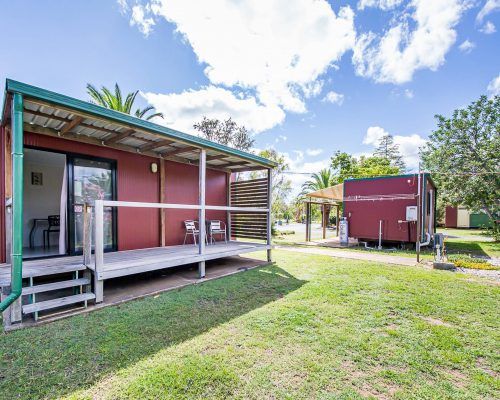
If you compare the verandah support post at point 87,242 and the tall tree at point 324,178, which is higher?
the tall tree at point 324,178

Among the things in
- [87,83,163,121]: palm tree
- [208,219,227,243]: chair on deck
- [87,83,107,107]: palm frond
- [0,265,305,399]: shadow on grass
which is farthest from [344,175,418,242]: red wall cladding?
[87,83,107,107]: palm frond

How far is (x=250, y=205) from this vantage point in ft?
24.5

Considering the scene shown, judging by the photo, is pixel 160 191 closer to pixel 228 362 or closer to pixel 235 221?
pixel 235 221

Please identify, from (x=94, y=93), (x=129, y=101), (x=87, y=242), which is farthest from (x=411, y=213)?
(x=94, y=93)

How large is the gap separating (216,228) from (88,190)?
360 cm

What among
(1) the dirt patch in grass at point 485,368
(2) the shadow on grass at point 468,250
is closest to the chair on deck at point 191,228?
(1) the dirt patch in grass at point 485,368

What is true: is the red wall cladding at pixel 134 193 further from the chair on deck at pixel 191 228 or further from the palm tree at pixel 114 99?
the palm tree at pixel 114 99

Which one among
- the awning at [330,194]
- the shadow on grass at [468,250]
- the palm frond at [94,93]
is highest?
the palm frond at [94,93]

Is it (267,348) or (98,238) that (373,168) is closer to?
(267,348)

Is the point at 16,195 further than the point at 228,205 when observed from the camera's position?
No

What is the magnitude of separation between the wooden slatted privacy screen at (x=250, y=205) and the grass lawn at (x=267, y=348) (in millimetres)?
3140

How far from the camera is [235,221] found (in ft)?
26.2

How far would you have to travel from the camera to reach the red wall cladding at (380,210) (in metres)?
9.39

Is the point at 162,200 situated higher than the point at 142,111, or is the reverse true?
the point at 142,111
